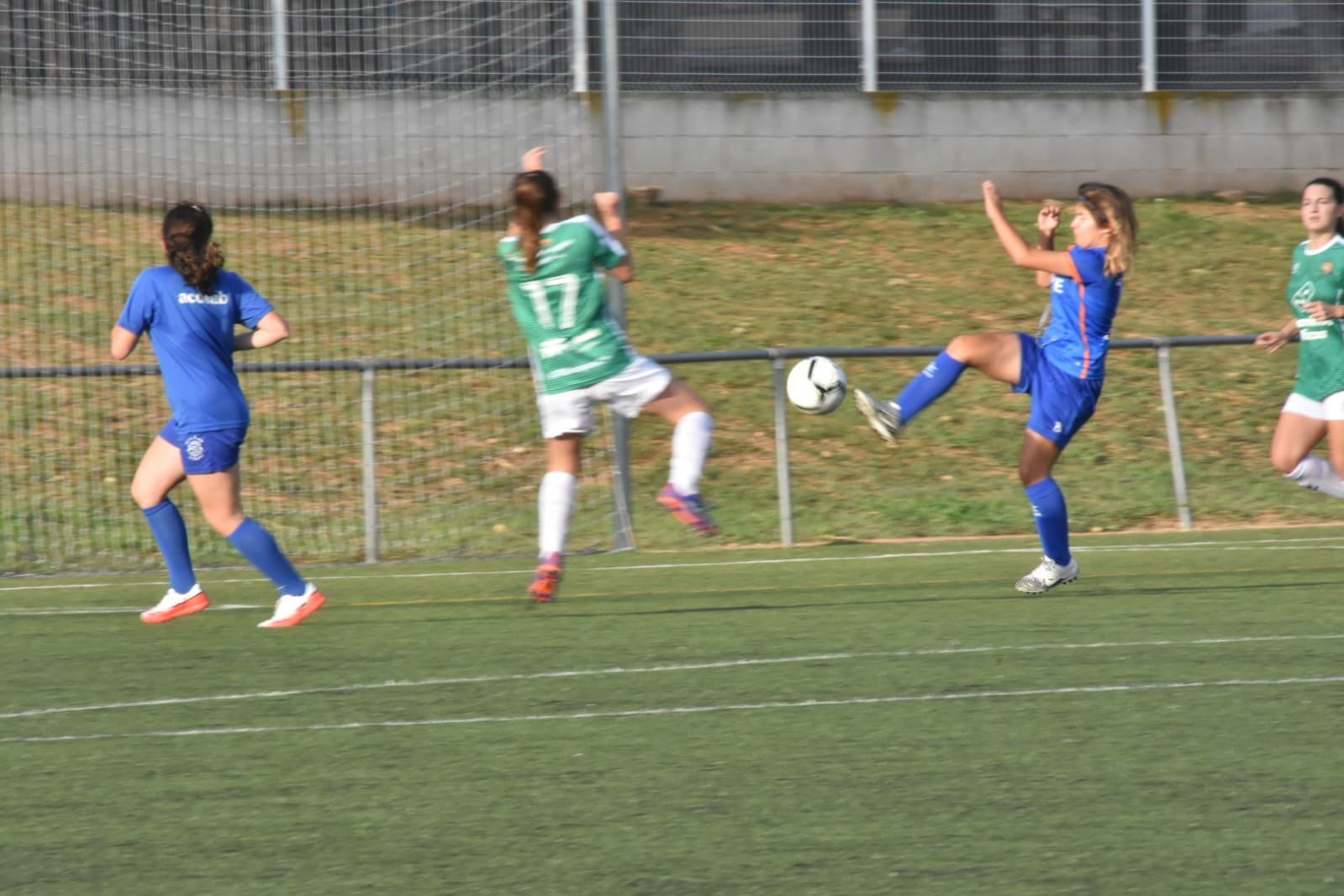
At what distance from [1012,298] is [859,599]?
27.9 ft

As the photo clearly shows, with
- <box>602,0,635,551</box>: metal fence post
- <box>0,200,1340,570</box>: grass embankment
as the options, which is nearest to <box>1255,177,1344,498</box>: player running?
<box>0,200,1340,570</box>: grass embankment

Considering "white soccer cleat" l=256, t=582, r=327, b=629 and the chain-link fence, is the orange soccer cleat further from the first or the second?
the chain-link fence

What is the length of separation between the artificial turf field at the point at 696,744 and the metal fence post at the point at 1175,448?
3026mm

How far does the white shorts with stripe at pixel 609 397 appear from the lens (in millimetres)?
7215

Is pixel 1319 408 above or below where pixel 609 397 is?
below

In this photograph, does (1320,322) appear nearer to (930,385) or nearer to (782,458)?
(930,385)

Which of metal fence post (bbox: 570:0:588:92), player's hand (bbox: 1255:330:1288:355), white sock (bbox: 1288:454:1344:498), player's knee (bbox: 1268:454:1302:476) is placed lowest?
white sock (bbox: 1288:454:1344:498)

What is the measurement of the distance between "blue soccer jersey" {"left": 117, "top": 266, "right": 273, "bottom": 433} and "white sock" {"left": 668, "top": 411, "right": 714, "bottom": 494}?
185cm

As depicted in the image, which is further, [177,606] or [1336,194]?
[1336,194]

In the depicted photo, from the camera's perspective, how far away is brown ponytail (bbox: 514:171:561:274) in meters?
6.94

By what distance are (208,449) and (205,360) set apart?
365mm

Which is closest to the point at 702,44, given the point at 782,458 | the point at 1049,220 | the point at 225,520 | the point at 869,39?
the point at 869,39

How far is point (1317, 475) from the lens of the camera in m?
8.75

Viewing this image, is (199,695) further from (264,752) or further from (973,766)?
(973,766)
